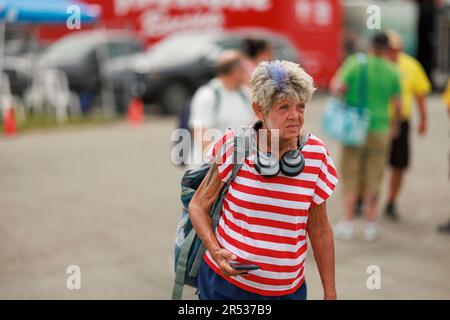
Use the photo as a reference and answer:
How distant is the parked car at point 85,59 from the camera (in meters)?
16.9

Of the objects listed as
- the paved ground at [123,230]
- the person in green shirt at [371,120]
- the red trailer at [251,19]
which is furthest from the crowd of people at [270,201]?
the red trailer at [251,19]

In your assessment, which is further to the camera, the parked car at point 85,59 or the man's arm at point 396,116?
the parked car at point 85,59

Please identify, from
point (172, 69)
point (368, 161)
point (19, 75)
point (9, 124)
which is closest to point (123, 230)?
point (368, 161)

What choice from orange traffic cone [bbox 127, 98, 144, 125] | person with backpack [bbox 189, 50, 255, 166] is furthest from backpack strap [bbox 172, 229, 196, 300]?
orange traffic cone [bbox 127, 98, 144, 125]

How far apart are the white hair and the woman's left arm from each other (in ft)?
1.67

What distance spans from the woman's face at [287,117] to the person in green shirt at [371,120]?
12.9 feet

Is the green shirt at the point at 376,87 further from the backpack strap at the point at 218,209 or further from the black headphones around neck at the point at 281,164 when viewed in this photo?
the black headphones around neck at the point at 281,164

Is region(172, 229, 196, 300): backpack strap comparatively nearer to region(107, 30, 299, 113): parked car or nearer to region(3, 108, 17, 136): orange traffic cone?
region(3, 108, 17, 136): orange traffic cone

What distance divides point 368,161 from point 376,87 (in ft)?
2.37

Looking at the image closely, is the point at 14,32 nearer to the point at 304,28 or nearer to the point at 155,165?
the point at 304,28

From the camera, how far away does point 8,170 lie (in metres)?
10.1

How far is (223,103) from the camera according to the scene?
17.5ft
